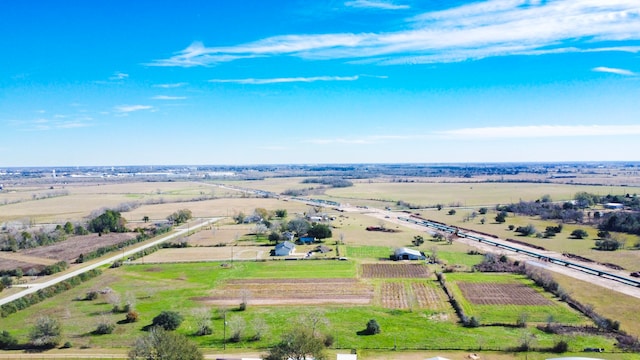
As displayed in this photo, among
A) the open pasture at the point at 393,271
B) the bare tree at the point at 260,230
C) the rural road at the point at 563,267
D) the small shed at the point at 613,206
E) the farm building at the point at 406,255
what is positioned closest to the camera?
the rural road at the point at 563,267

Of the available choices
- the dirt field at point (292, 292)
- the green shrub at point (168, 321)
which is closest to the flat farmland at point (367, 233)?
the dirt field at point (292, 292)

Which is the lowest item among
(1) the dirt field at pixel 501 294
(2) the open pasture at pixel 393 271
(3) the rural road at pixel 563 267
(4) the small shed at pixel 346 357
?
(4) the small shed at pixel 346 357

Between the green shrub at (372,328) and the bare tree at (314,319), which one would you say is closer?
the green shrub at (372,328)

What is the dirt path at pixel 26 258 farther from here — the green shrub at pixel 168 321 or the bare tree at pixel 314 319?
the bare tree at pixel 314 319

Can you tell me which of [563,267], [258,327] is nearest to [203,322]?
[258,327]

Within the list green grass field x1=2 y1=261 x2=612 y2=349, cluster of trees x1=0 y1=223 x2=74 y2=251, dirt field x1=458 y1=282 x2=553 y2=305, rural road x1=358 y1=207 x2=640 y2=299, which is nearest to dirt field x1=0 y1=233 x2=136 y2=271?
cluster of trees x1=0 y1=223 x2=74 y2=251

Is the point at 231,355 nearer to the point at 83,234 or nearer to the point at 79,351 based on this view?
the point at 79,351

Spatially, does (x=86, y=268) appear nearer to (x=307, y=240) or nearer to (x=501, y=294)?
(x=307, y=240)

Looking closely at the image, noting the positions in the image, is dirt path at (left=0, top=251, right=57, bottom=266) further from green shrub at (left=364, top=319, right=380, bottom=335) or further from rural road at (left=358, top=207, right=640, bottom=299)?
rural road at (left=358, top=207, right=640, bottom=299)
